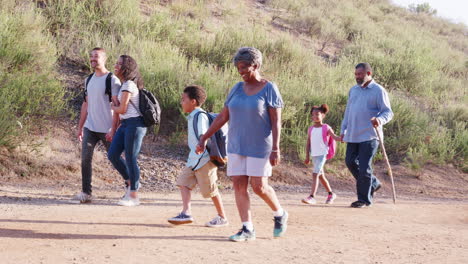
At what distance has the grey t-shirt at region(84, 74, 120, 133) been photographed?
26.0ft

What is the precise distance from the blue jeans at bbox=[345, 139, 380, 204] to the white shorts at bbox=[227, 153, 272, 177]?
3503 millimetres

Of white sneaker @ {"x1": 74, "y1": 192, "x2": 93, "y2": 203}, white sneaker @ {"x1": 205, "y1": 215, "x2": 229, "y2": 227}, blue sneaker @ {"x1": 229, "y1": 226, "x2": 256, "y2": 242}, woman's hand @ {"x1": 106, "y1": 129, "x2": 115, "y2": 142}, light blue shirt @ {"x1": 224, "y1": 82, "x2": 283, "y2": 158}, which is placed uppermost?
light blue shirt @ {"x1": 224, "y1": 82, "x2": 283, "y2": 158}

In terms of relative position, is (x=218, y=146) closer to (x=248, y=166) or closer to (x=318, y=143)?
(x=248, y=166)

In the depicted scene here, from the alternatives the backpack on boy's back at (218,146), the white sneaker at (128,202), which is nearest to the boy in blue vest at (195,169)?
the backpack on boy's back at (218,146)

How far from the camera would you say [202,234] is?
21.0 feet

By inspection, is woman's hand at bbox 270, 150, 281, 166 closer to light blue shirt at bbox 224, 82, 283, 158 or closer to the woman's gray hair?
light blue shirt at bbox 224, 82, 283, 158

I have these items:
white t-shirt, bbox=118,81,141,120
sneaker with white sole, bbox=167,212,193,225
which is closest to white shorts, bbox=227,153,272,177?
sneaker with white sole, bbox=167,212,193,225

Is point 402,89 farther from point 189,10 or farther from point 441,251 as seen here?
point 441,251

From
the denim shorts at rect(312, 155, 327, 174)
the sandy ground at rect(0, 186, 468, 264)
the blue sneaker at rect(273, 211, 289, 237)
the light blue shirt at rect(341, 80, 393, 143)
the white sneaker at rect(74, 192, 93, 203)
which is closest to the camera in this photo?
the sandy ground at rect(0, 186, 468, 264)

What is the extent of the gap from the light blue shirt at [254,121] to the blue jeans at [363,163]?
353 centimetres

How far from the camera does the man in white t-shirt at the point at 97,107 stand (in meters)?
7.91

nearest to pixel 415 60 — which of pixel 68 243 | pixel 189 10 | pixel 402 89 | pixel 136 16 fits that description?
pixel 402 89

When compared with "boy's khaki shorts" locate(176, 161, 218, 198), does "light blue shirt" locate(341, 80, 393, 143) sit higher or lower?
higher

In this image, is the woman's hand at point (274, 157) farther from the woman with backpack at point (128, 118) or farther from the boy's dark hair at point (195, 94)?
the woman with backpack at point (128, 118)
